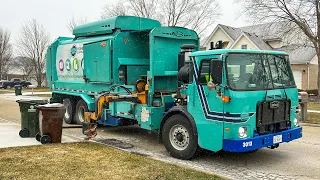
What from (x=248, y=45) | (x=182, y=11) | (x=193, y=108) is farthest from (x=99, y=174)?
(x=248, y=45)

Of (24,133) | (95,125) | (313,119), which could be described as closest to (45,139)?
(24,133)

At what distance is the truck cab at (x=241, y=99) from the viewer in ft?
20.0

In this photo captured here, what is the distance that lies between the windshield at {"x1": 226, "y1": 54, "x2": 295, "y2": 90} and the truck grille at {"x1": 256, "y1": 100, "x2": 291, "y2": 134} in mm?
326

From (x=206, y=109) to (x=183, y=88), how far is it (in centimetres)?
90

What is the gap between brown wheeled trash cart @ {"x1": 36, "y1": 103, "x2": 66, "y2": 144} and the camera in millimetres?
8195

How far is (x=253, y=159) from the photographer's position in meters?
7.21

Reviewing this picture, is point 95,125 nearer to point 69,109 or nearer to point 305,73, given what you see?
point 69,109

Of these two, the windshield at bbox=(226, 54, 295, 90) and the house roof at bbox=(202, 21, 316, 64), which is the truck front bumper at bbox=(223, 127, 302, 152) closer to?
the windshield at bbox=(226, 54, 295, 90)

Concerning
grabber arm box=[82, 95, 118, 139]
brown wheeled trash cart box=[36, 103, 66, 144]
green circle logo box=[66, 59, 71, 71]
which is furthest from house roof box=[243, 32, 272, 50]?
brown wheeled trash cart box=[36, 103, 66, 144]

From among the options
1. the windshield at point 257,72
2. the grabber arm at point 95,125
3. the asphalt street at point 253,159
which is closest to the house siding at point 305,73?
→ the asphalt street at point 253,159

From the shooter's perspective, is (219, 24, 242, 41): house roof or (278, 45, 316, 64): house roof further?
(219, 24, 242, 41): house roof

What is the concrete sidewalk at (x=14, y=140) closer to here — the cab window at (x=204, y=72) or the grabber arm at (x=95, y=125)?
the grabber arm at (x=95, y=125)

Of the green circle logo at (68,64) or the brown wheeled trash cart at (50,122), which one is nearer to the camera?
the brown wheeled trash cart at (50,122)

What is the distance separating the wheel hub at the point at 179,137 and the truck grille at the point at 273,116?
1.39 meters
